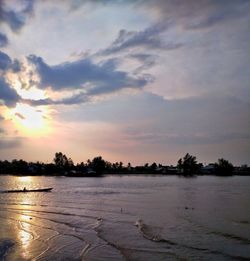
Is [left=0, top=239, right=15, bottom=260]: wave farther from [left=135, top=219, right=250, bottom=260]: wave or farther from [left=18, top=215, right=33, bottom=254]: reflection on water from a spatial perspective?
[left=135, top=219, right=250, bottom=260]: wave

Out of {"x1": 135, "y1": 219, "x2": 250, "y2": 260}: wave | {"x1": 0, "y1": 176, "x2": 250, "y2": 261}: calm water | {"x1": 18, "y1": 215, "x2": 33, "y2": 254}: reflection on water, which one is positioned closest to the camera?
{"x1": 0, "y1": 176, "x2": 250, "y2": 261}: calm water

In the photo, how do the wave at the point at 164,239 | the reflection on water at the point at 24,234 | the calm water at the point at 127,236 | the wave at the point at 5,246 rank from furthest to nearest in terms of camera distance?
the reflection on water at the point at 24,234, the wave at the point at 164,239, the calm water at the point at 127,236, the wave at the point at 5,246

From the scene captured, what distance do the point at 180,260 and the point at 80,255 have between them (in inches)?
258

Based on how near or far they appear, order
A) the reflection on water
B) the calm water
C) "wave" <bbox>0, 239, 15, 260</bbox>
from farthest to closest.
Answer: the reflection on water, the calm water, "wave" <bbox>0, 239, 15, 260</bbox>

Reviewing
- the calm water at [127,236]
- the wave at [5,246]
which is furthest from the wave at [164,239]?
the wave at [5,246]

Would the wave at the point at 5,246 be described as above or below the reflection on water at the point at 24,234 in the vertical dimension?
below

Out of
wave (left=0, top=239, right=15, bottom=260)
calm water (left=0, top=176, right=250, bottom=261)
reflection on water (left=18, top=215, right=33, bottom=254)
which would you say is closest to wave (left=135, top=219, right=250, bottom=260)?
calm water (left=0, top=176, right=250, bottom=261)

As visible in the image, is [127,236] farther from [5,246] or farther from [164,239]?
[5,246]

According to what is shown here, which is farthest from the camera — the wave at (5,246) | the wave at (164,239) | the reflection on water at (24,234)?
the reflection on water at (24,234)

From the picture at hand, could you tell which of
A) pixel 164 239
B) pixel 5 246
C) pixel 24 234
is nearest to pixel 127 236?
pixel 164 239

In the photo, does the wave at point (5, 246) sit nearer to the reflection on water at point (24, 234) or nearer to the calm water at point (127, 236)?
the calm water at point (127, 236)

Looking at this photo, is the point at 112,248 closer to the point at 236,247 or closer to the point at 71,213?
the point at 236,247

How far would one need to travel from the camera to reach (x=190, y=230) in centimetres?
3628

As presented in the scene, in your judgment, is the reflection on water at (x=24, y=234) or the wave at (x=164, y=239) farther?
the reflection on water at (x=24, y=234)
